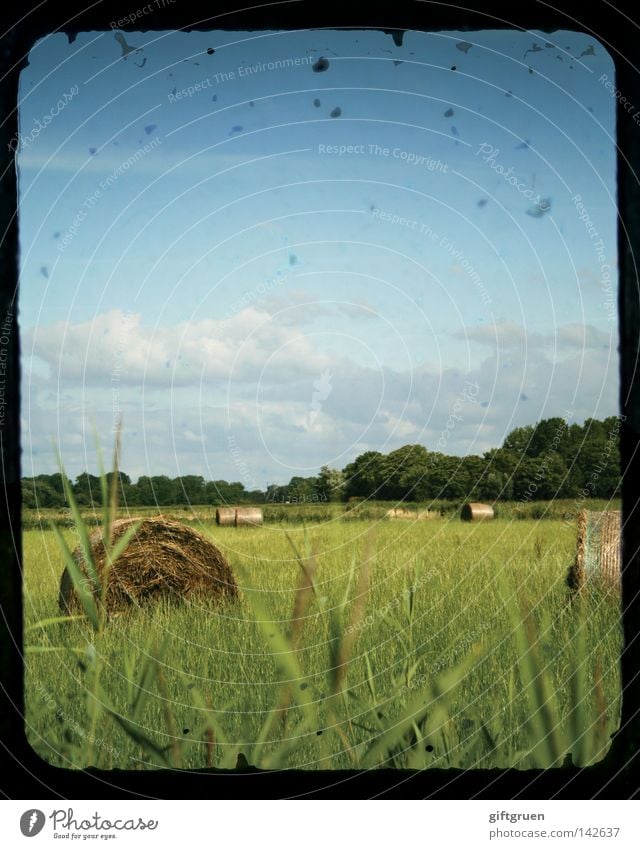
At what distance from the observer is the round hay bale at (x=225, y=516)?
1007cm

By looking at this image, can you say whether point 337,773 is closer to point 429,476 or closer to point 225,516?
point 429,476

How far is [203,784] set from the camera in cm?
294

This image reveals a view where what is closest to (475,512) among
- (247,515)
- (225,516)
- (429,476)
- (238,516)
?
(247,515)

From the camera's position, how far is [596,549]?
4719 millimetres

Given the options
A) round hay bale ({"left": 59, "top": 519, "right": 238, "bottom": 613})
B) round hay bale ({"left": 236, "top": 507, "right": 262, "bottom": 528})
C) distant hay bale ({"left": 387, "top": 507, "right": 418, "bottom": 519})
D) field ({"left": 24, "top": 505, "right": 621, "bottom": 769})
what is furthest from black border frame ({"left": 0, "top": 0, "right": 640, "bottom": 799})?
round hay bale ({"left": 236, "top": 507, "right": 262, "bottom": 528})

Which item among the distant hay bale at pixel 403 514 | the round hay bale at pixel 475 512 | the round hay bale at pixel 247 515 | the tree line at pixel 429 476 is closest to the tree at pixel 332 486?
the tree line at pixel 429 476

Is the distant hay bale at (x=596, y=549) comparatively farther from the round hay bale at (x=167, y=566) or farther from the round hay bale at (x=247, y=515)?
the round hay bale at (x=247, y=515)

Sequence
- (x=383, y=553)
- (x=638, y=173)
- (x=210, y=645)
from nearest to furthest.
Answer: (x=638, y=173) < (x=210, y=645) < (x=383, y=553)

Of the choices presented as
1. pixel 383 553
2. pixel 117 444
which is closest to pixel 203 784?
pixel 117 444

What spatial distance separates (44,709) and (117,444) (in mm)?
1004

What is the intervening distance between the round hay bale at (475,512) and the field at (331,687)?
6.04 metres

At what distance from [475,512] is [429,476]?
495 centimetres
